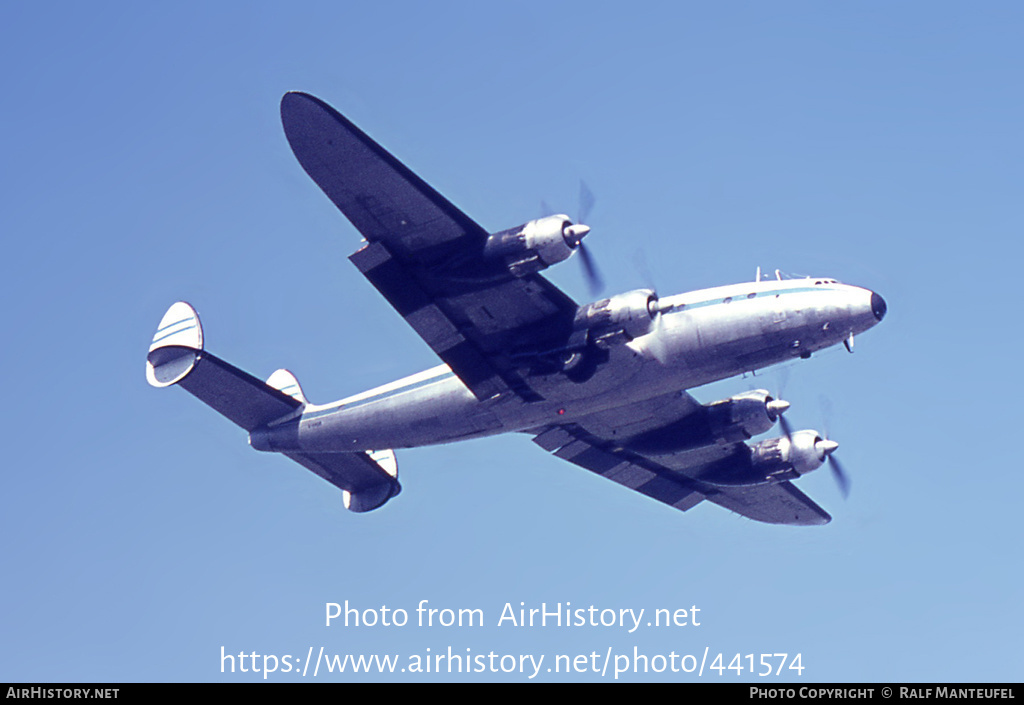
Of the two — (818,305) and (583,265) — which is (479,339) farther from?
(818,305)

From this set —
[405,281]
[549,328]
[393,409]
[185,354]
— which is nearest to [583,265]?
[549,328]

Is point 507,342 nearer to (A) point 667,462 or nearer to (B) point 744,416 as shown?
(B) point 744,416

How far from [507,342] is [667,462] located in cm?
863

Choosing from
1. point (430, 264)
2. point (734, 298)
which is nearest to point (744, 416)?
point (734, 298)

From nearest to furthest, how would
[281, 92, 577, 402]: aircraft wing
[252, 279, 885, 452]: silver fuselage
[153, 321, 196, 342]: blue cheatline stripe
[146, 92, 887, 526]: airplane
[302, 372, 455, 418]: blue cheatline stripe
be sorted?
[281, 92, 577, 402]: aircraft wing, [146, 92, 887, 526]: airplane, [252, 279, 885, 452]: silver fuselage, [302, 372, 455, 418]: blue cheatline stripe, [153, 321, 196, 342]: blue cheatline stripe

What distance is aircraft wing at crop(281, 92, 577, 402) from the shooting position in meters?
21.1

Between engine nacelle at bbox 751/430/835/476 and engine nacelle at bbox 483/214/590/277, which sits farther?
engine nacelle at bbox 751/430/835/476

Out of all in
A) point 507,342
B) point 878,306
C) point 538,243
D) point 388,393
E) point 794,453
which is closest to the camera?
point 538,243

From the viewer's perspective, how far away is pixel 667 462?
3050 centimetres

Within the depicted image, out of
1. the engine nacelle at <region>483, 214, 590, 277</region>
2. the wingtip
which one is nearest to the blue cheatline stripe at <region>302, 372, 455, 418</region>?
the wingtip

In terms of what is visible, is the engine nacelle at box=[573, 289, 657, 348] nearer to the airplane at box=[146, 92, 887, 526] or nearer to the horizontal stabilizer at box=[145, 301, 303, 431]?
the airplane at box=[146, 92, 887, 526]

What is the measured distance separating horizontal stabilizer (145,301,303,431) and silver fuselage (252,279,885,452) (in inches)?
108

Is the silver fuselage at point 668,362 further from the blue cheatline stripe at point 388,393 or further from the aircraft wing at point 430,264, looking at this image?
the aircraft wing at point 430,264
